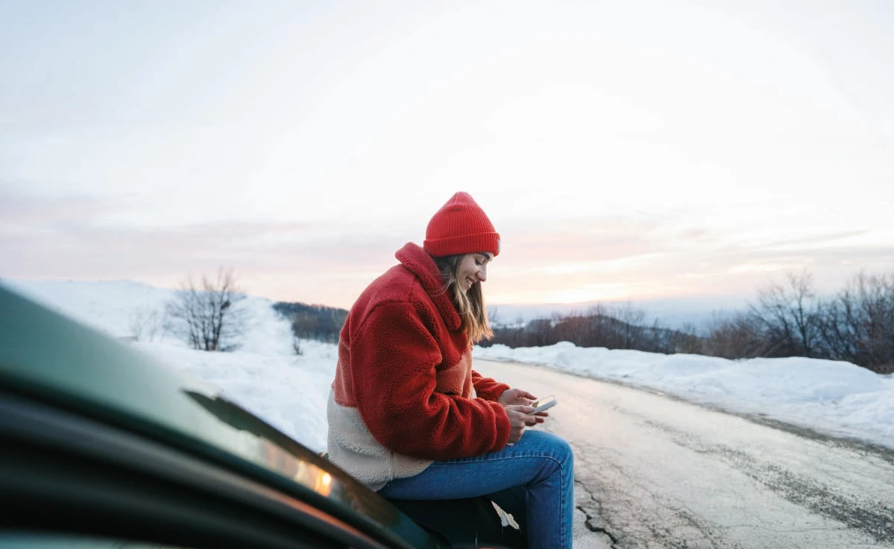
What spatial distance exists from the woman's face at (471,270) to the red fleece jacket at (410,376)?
0.22m

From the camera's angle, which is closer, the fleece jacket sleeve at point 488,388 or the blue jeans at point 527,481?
the blue jeans at point 527,481

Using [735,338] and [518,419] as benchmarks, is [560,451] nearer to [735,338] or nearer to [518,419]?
[518,419]

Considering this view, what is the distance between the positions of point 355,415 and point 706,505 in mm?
3167

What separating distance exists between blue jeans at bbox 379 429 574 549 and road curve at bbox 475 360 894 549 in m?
1.51

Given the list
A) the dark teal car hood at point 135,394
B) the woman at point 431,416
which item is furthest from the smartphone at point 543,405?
the dark teal car hood at point 135,394

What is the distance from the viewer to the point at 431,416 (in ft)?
5.90

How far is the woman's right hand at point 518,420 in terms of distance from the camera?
2029 mm

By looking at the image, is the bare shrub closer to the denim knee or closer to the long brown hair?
the long brown hair

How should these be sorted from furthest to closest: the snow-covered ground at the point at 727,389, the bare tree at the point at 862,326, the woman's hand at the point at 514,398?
the bare tree at the point at 862,326 < the snow-covered ground at the point at 727,389 < the woman's hand at the point at 514,398

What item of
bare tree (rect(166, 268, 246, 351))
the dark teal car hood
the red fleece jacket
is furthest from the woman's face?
bare tree (rect(166, 268, 246, 351))

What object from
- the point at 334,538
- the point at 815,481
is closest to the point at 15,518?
the point at 334,538

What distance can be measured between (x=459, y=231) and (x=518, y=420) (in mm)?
850

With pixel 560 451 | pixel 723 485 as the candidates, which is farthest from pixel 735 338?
pixel 560 451

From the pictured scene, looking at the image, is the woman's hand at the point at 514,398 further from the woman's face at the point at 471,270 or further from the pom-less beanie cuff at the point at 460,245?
the pom-less beanie cuff at the point at 460,245
